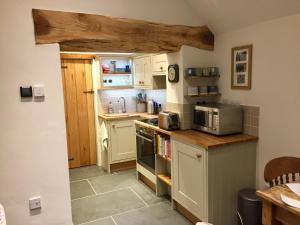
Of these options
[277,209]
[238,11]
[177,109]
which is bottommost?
[277,209]

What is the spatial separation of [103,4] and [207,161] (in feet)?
6.02

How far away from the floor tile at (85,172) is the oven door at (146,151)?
2.93 feet

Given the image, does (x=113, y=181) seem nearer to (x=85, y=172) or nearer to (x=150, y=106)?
(x=85, y=172)

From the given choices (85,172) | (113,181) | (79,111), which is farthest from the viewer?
(79,111)

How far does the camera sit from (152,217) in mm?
2871

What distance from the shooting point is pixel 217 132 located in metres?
2.61

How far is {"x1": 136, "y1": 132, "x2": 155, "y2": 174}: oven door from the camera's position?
3.42 meters

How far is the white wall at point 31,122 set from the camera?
2160mm

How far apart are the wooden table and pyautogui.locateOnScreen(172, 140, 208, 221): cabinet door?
2.66ft

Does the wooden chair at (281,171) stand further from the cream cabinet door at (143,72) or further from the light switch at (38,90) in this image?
the cream cabinet door at (143,72)

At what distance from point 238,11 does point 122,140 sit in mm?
2654

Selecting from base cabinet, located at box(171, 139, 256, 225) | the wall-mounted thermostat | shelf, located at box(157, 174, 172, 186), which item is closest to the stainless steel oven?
shelf, located at box(157, 174, 172, 186)

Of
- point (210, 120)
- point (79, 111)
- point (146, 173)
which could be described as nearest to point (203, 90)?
point (210, 120)

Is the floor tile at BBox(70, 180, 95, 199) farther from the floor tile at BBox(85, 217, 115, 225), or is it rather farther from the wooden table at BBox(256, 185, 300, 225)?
the wooden table at BBox(256, 185, 300, 225)
